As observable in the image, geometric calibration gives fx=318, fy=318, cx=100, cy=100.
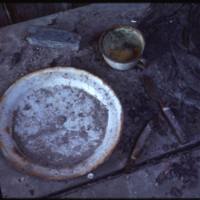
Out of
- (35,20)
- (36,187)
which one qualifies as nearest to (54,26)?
(35,20)

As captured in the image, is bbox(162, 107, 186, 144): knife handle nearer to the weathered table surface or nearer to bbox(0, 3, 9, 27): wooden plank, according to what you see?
the weathered table surface

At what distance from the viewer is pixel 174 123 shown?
1.43 m

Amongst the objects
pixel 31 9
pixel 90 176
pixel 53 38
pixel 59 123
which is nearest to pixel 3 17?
pixel 31 9

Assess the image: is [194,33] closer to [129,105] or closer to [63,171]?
[129,105]

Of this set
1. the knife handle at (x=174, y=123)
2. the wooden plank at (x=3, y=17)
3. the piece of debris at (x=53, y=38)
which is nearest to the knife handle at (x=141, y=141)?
the knife handle at (x=174, y=123)

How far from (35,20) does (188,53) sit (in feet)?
2.69

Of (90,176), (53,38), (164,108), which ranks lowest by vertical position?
(90,176)

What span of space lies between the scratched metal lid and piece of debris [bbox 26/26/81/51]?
0.17 metres

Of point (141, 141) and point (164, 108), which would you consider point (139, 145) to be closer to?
point (141, 141)

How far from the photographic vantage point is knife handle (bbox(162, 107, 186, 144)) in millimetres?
1423

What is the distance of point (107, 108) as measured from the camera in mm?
1467

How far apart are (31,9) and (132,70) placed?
2.06 ft

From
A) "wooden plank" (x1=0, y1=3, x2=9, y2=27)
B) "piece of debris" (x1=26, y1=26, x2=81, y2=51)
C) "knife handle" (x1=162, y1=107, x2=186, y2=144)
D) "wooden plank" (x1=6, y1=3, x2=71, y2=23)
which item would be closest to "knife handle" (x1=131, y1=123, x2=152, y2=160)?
"knife handle" (x1=162, y1=107, x2=186, y2=144)

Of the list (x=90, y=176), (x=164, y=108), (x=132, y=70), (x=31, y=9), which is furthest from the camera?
(x=31, y=9)
